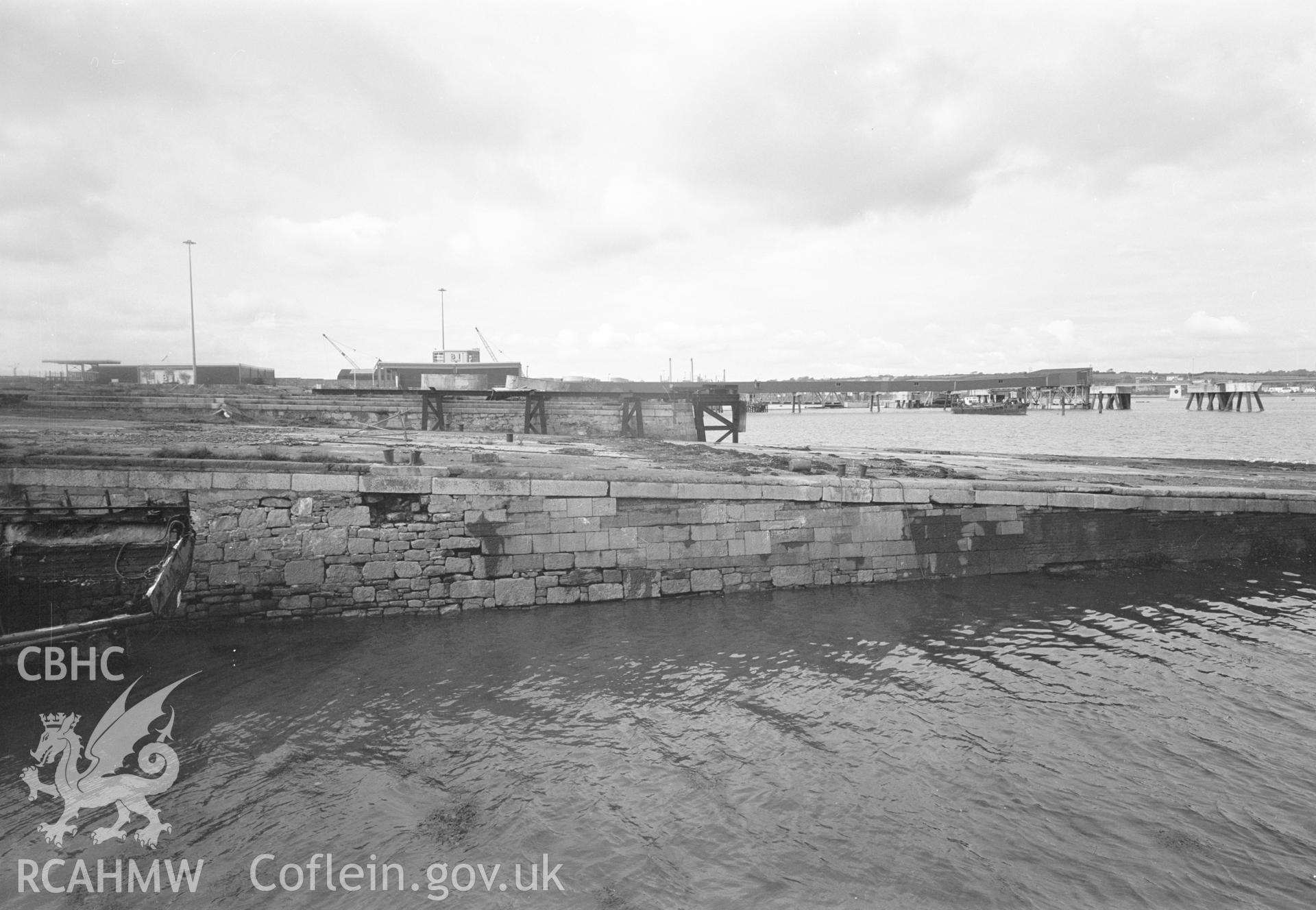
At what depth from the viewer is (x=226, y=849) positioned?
4.79 metres

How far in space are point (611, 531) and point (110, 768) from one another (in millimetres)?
6453

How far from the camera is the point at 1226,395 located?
294 ft

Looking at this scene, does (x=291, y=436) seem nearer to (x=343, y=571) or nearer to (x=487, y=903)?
(x=343, y=571)

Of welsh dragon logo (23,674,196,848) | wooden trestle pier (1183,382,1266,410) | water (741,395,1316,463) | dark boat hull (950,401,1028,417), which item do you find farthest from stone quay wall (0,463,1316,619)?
dark boat hull (950,401,1028,417)

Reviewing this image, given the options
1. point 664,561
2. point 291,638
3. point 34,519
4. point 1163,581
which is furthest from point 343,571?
point 1163,581

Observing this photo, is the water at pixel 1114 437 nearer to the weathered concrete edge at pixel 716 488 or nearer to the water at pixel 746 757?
the weathered concrete edge at pixel 716 488

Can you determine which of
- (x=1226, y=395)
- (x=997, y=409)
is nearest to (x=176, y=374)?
(x=997, y=409)

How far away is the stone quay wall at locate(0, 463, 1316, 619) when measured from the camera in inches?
369

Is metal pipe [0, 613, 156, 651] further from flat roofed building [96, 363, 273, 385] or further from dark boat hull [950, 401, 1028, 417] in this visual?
dark boat hull [950, 401, 1028, 417]

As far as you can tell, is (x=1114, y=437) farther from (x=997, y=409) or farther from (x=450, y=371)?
(x=997, y=409)

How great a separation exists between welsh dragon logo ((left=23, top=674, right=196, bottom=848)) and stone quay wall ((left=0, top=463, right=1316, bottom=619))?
2608 millimetres

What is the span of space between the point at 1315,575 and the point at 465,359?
64070mm

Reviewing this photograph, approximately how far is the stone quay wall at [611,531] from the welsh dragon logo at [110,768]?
2608mm

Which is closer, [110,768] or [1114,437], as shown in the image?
[110,768]
